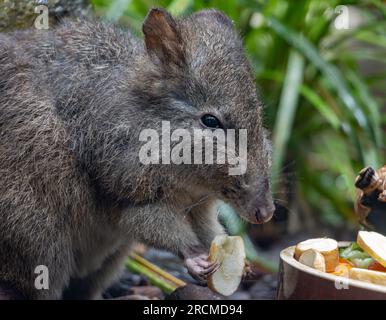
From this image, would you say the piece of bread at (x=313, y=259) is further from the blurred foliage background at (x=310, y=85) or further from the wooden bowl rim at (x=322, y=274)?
the blurred foliage background at (x=310, y=85)

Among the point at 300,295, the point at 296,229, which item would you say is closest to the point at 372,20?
the point at 296,229

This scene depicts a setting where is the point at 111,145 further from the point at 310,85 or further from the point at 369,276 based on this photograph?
the point at 310,85

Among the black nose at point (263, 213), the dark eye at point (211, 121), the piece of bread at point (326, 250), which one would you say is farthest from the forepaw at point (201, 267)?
the dark eye at point (211, 121)

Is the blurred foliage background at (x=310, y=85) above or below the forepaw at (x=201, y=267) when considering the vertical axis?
above

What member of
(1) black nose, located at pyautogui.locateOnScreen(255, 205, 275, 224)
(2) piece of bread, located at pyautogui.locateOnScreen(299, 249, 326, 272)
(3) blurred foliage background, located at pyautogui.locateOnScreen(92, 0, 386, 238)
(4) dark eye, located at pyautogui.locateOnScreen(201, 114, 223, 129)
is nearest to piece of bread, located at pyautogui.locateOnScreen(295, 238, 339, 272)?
(2) piece of bread, located at pyautogui.locateOnScreen(299, 249, 326, 272)

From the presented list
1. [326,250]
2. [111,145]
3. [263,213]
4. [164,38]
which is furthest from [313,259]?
[164,38]
